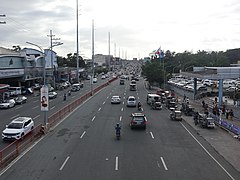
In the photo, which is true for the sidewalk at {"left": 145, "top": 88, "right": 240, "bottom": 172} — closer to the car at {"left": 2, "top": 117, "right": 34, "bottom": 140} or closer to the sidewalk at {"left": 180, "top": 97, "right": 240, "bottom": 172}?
the sidewalk at {"left": 180, "top": 97, "right": 240, "bottom": 172}

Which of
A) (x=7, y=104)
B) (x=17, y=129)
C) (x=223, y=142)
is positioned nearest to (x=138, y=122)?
(x=223, y=142)

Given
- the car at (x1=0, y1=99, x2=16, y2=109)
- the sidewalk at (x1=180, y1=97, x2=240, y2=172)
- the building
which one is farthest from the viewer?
the building

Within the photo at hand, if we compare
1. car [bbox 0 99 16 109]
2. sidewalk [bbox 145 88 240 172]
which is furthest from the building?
sidewalk [bbox 145 88 240 172]

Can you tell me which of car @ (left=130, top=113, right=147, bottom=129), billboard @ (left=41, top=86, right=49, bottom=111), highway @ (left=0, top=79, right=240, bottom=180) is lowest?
highway @ (left=0, top=79, right=240, bottom=180)

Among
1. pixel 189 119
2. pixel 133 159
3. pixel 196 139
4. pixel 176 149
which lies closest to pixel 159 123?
pixel 189 119

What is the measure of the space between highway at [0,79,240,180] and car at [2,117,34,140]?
63.8 inches

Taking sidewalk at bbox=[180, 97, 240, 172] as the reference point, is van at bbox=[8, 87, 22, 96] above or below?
above

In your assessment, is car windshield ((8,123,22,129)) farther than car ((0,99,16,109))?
No

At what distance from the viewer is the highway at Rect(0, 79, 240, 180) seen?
17484 mm

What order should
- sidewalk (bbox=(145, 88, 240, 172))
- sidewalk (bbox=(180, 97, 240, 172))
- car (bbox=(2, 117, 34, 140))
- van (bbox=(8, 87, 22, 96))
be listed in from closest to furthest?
sidewalk (bbox=(145, 88, 240, 172)), sidewalk (bbox=(180, 97, 240, 172)), car (bbox=(2, 117, 34, 140)), van (bbox=(8, 87, 22, 96))

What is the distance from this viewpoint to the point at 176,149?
23.2m

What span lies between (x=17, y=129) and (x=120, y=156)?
9.28 m

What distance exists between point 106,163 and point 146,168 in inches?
95.6

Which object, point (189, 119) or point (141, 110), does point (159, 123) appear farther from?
point (141, 110)
